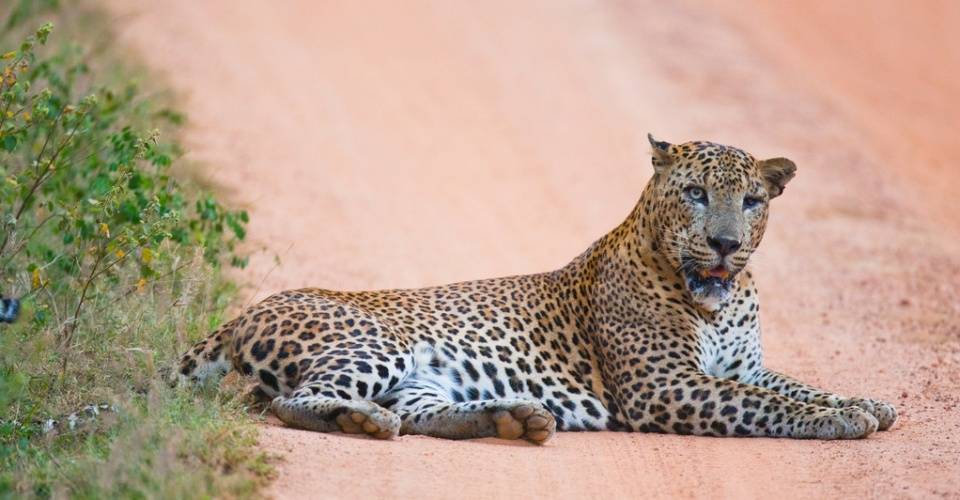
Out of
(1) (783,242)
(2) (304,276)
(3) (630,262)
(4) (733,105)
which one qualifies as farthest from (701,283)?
(4) (733,105)

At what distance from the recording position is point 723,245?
8.72 meters

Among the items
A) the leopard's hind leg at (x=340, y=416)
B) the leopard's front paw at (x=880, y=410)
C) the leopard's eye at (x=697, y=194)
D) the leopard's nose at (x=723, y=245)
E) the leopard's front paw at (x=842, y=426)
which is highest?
the leopard's eye at (x=697, y=194)

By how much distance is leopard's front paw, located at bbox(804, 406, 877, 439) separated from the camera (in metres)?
8.44

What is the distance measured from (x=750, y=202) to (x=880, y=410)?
1.47 m

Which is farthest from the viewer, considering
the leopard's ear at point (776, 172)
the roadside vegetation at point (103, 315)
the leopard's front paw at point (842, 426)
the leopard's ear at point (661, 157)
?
the leopard's ear at point (661, 157)

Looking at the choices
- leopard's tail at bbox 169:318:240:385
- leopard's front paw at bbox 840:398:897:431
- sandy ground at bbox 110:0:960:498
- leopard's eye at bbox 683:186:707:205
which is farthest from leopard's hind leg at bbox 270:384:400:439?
leopard's front paw at bbox 840:398:897:431

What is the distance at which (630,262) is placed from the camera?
367 inches

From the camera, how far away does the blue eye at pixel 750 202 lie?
8.95 meters

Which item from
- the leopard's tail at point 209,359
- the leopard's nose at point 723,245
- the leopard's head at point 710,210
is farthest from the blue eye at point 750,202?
the leopard's tail at point 209,359

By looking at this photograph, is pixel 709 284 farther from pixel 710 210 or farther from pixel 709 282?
pixel 710 210

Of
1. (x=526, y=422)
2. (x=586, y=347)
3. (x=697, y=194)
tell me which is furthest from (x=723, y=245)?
(x=526, y=422)

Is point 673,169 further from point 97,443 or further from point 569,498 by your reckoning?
point 97,443

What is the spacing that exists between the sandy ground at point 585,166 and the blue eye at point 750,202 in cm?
150

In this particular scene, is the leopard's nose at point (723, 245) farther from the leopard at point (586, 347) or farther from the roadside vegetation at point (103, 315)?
the roadside vegetation at point (103, 315)
